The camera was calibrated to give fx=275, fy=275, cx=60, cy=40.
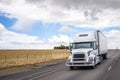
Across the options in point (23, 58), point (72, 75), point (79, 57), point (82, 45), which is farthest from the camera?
point (23, 58)

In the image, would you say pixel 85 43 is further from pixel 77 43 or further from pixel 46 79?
pixel 46 79

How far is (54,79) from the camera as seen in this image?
17531 millimetres

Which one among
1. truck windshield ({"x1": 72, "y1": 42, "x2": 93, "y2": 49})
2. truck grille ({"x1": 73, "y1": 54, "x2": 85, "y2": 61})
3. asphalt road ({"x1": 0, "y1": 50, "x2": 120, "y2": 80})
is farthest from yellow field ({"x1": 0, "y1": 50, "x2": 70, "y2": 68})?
asphalt road ({"x1": 0, "y1": 50, "x2": 120, "y2": 80})

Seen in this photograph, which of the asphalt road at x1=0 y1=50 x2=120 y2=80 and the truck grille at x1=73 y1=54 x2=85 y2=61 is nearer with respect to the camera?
the asphalt road at x1=0 y1=50 x2=120 y2=80

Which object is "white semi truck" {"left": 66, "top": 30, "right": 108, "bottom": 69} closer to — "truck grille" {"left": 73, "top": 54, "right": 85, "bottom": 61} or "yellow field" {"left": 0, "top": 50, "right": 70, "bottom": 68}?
"truck grille" {"left": 73, "top": 54, "right": 85, "bottom": 61}

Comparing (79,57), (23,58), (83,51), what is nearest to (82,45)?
(83,51)

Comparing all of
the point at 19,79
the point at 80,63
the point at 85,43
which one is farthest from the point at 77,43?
the point at 19,79

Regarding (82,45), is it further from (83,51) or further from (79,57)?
(79,57)

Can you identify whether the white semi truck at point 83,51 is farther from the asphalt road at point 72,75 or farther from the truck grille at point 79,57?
the asphalt road at point 72,75

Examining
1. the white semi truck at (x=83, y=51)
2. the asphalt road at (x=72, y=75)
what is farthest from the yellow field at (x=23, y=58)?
the asphalt road at (x=72, y=75)

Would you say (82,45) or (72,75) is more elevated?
(82,45)

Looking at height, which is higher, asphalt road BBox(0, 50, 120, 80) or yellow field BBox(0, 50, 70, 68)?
yellow field BBox(0, 50, 70, 68)

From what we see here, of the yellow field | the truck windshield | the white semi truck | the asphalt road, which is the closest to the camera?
the asphalt road

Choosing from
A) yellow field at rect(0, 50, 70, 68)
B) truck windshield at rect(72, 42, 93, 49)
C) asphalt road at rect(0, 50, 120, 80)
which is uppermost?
truck windshield at rect(72, 42, 93, 49)
